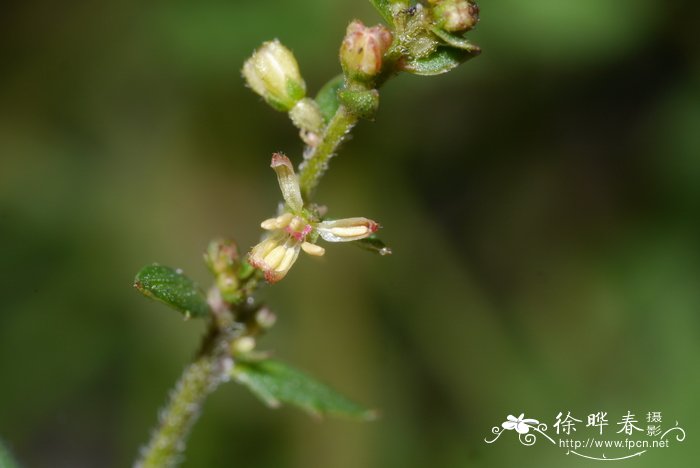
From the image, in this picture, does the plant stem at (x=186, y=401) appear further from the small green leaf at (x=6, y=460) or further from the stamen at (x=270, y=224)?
the stamen at (x=270, y=224)

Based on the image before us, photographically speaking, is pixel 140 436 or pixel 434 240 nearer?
pixel 140 436

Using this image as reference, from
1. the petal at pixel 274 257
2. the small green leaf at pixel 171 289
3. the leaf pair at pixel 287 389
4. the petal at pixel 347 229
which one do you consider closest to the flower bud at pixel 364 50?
the petal at pixel 347 229

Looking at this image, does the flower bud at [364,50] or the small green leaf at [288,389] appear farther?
the small green leaf at [288,389]

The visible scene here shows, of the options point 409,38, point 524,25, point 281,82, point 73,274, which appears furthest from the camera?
point 73,274

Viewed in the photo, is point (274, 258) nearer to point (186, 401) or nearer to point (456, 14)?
point (186, 401)

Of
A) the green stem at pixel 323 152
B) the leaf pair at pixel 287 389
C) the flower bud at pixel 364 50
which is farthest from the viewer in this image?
the leaf pair at pixel 287 389

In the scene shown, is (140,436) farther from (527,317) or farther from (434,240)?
(527,317)

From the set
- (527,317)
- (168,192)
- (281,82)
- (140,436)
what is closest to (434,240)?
(527,317)
